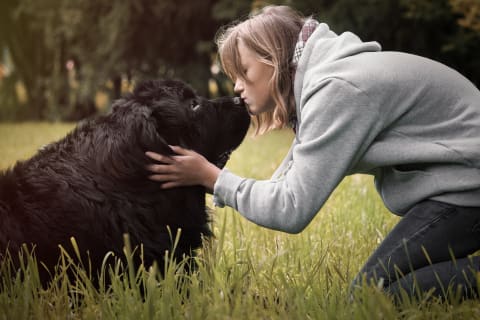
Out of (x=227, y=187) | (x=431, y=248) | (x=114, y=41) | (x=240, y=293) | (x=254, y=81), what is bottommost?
(x=431, y=248)

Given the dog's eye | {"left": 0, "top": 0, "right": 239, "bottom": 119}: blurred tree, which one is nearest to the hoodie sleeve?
the dog's eye

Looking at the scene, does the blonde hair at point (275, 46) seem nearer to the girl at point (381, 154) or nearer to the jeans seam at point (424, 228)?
the girl at point (381, 154)

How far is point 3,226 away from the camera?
250 cm

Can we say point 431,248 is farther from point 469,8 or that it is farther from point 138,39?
point 138,39

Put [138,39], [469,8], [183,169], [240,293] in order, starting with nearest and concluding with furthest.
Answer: [240,293] → [183,169] → [469,8] → [138,39]

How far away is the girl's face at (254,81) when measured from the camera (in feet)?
8.73

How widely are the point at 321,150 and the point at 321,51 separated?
514mm

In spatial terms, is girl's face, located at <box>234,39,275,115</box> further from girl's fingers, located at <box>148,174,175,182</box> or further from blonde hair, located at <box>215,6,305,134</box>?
girl's fingers, located at <box>148,174,175,182</box>

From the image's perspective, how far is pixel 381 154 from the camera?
92.9 inches

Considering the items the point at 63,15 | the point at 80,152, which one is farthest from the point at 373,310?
the point at 63,15

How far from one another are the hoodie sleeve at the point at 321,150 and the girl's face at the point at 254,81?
0.38 metres

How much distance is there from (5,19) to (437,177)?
22.2m

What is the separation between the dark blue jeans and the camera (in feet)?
7.80

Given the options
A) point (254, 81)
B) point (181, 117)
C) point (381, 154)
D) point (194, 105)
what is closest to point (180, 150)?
point (181, 117)
